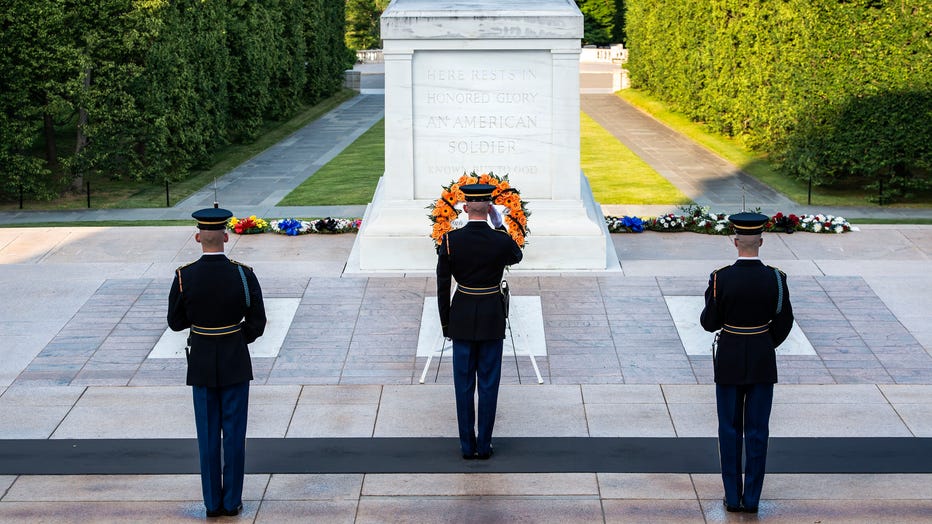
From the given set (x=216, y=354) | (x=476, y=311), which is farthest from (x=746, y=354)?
(x=216, y=354)

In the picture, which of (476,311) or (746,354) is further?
(476,311)

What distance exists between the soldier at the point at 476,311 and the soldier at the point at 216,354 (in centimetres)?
142

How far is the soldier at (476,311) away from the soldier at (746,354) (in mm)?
1488

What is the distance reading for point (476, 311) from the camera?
7.64 metres

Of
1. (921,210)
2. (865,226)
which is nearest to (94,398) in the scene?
(865,226)

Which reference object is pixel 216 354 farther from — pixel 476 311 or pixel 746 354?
pixel 746 354

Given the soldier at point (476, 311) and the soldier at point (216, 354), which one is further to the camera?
the soldier at point (476, 311)

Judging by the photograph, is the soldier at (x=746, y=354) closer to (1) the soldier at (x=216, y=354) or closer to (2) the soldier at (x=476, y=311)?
(2) the soldier at (x=476, y=311)

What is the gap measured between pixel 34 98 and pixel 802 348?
15.2 m

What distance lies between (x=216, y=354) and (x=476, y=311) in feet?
5.71

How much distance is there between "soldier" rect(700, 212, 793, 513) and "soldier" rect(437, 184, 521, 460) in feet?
4.88

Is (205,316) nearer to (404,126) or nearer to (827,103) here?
(404,126)

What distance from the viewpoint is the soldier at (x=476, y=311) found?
7.66 meters

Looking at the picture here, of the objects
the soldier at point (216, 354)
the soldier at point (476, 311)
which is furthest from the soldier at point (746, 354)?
the soldier at point (216, 354)
